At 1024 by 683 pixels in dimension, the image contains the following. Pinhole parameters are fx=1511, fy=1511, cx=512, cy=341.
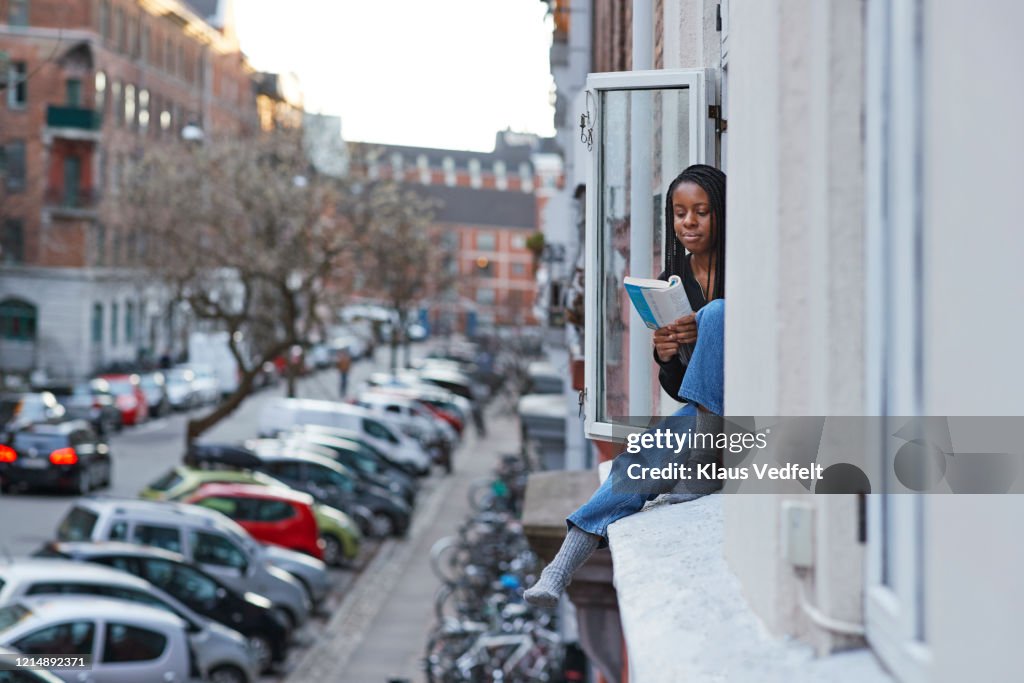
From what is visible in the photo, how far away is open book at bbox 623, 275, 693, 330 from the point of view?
11.5 feet

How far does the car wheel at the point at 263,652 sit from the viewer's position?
16344 mm

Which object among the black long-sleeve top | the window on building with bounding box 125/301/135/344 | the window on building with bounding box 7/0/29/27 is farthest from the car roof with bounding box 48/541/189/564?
the window on building with bounding box 125/301/135/344

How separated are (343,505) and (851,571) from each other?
24168mm

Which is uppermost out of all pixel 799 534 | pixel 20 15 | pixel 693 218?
pixel 20 15

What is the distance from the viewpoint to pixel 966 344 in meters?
1.81

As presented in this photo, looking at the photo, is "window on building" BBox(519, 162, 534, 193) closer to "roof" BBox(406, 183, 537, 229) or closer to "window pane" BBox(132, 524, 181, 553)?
"roof" BBox(406, 183, 537, 229)

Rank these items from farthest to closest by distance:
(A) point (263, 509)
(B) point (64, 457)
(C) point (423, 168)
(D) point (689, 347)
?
(C) point (423, 168) → (B) point (64, 457) → (A) point (263, 509) → (D) point (689, 347)

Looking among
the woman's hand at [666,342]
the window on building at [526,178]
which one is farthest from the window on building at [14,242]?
the window on building at [526,178]

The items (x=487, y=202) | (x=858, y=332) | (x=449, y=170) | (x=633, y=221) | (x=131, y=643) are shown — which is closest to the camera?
(x=858, y=332)

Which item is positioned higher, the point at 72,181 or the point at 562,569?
the point at 72,181

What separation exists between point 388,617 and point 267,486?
3.21m

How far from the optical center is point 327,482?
86.7 feet

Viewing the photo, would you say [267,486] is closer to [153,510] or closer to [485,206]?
[153,510]

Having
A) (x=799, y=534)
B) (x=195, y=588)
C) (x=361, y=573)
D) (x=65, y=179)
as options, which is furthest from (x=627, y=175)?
(x=65, y=179)
